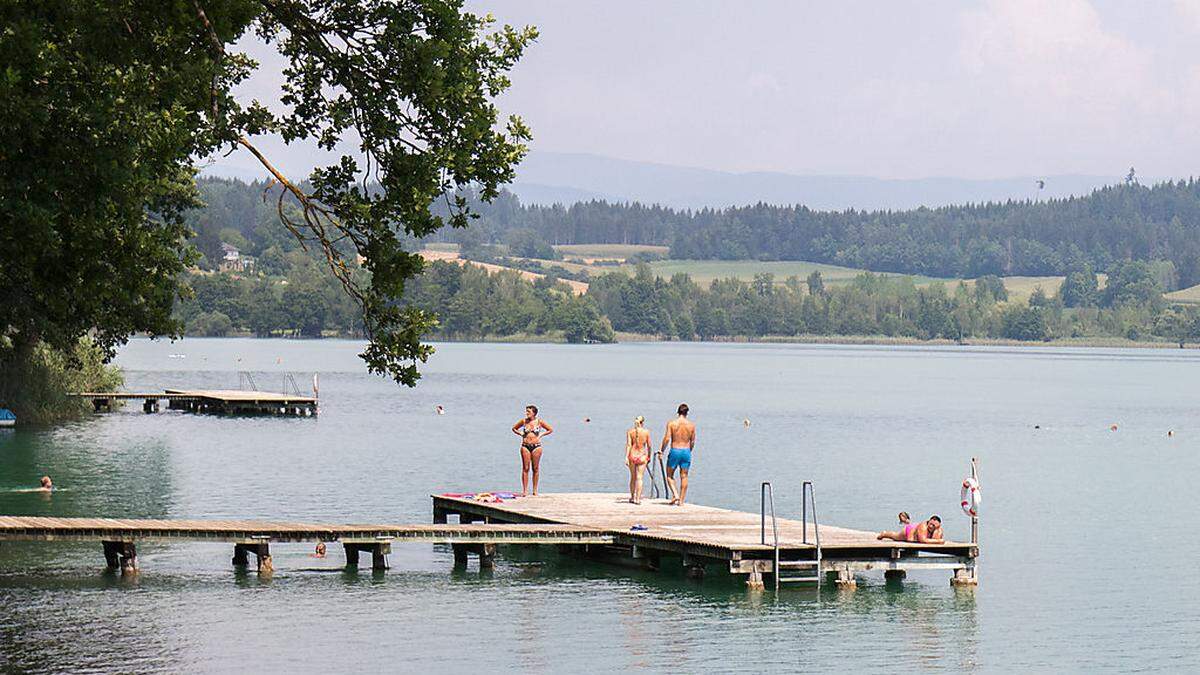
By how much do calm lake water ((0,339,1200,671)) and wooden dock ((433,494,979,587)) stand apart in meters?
0.49

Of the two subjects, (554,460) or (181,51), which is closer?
(181,51)

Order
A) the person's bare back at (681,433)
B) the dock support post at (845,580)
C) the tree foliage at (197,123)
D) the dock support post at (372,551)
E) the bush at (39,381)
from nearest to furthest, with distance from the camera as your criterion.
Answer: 1. the tree foliage at (197,123)
2. the dock support post at (845,580)
3. the dock support post at (372,551)
4. the person's bare back at (681,433)
5. the bush at (39,381)

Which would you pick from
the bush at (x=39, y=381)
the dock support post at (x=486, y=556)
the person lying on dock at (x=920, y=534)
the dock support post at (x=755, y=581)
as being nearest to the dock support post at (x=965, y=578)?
the person lying on dock at (x=920, y=534)

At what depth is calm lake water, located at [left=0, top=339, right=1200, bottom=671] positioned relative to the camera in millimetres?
27141

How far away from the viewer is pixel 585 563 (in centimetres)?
3572

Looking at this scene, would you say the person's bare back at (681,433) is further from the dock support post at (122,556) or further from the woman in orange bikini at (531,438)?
the dock support post at (122,556)

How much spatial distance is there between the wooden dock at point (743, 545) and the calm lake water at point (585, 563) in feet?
1.62

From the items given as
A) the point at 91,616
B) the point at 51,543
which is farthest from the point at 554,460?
the point at 91,616

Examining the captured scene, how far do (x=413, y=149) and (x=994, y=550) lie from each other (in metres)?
21.9

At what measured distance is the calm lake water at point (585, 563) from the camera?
27141 mm

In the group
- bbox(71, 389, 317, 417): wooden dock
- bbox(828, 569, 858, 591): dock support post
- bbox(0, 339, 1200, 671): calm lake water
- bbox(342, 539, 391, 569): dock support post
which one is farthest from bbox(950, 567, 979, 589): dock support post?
bbox(71, 389, 317, 417): wooden dock

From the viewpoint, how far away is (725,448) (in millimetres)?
77438

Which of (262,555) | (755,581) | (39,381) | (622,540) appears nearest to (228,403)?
(39,381)

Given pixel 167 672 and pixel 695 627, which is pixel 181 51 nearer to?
pixel 167 672
